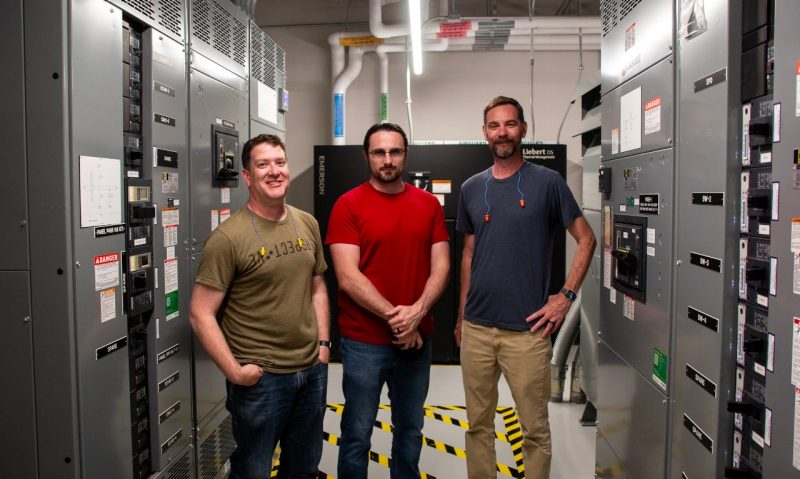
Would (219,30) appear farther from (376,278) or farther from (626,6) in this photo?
(626,6)

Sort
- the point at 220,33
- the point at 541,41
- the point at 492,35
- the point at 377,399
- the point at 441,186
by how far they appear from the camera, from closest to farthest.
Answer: the point at 377,399 < the point at 220,33 < the point at 441,186 < the point at 492,35 < the point at 541,41

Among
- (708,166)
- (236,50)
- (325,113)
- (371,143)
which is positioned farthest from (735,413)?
(325,113)

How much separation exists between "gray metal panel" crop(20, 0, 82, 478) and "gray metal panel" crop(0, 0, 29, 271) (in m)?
0.02

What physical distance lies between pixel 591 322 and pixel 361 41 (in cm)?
355

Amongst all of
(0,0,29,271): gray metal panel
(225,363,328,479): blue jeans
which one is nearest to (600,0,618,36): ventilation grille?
(225,363,328,479): blue jeans

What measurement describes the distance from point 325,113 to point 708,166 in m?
4.60

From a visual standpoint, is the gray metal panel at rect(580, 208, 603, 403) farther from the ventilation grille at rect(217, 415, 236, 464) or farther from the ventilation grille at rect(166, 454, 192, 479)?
the ventilation grille at rect(166, 454, 192, 479)

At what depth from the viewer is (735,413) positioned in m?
1.56

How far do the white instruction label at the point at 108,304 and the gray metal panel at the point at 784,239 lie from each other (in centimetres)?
190

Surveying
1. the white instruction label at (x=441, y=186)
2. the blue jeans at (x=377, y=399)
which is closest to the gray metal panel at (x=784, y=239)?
the blue jeans at (x=377, y=399)

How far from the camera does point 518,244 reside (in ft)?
7.14

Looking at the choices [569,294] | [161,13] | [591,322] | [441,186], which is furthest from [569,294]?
[441,186]

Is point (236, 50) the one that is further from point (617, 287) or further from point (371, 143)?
point (617, 287)

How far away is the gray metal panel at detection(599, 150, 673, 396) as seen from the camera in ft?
6.28
